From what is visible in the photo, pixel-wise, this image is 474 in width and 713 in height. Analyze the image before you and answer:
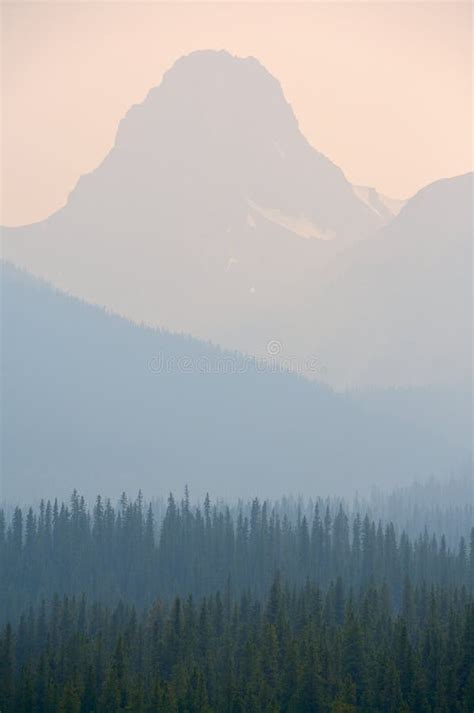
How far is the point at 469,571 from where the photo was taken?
Answer: 196000 mm

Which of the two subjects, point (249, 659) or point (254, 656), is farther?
point (249, 659)

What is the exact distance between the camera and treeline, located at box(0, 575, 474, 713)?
130 meters

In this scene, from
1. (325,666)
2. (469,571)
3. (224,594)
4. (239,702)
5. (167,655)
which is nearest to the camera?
(239,702)

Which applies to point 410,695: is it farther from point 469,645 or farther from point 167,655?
point 167,655

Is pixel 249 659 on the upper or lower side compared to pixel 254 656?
lower

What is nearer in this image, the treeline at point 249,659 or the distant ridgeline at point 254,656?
the treeline at point 249,659

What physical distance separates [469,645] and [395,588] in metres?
55.1

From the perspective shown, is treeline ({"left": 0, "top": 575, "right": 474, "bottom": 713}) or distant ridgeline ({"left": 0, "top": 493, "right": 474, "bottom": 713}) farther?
distant ridgeline ({"left": 0, "top": 493, "right": 474, "bottom": 713})

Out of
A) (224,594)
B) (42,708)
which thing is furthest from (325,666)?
(224,594)

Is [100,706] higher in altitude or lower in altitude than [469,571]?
lower

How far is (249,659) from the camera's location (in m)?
140

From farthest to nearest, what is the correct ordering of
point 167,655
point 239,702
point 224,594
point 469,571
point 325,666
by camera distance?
point 469,571
point 224,594
point 167,655
point 325,666
point 239,702

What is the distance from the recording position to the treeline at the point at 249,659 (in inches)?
5133

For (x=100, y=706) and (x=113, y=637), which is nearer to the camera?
(x=100, y=706)
